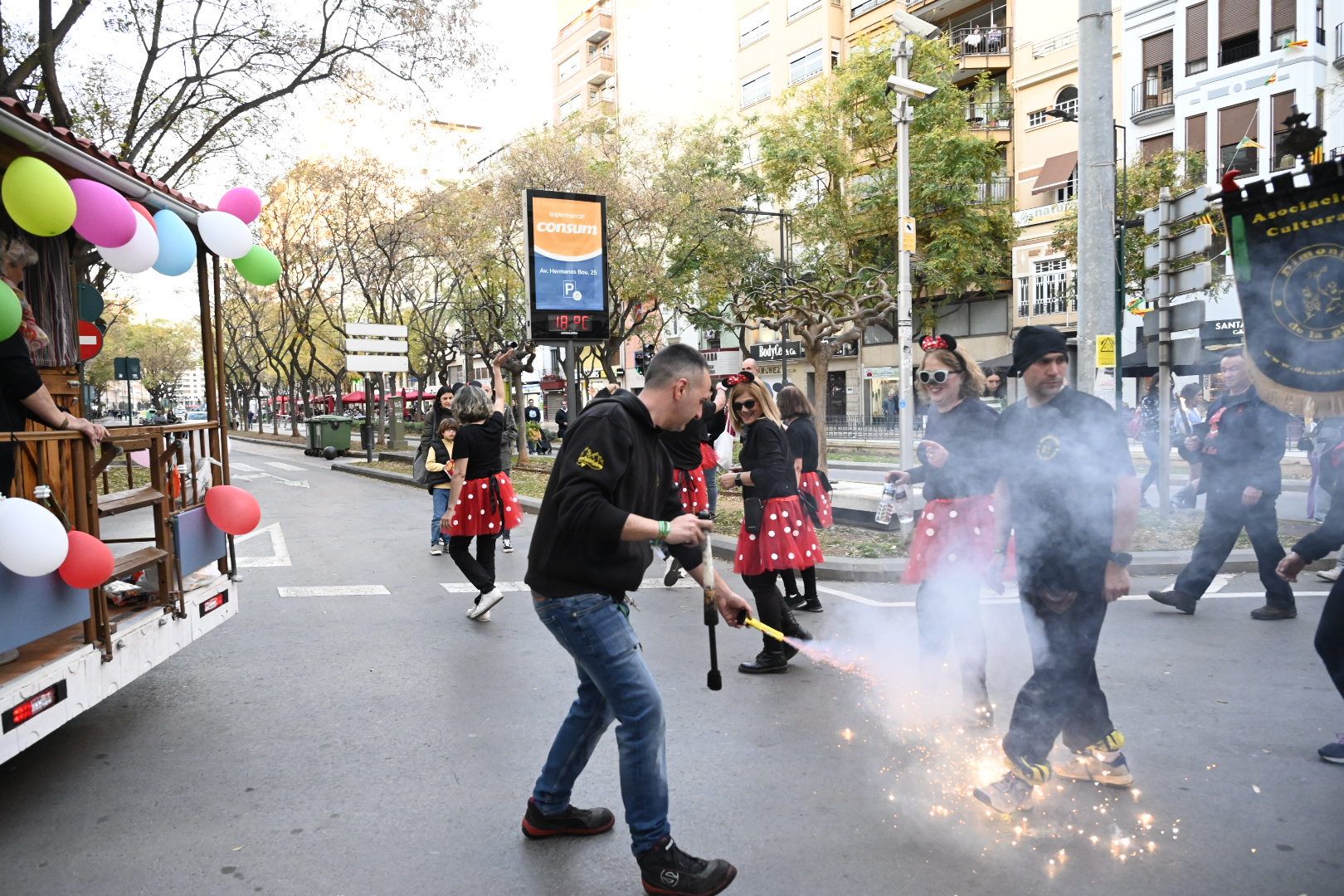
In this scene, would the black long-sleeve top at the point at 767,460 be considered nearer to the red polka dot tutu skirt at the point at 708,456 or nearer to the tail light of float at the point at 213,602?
the red polka dot tutu skirt at the point at 708,456

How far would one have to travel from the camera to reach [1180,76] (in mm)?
26609

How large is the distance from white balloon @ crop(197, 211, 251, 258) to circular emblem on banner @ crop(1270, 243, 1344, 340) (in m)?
5.06

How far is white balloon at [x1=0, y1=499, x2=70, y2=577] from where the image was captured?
312cm

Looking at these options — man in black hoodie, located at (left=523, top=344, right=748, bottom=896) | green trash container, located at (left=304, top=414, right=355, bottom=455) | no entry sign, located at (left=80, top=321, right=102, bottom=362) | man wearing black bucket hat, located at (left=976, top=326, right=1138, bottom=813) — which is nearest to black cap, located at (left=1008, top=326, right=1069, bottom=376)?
man wearing black bucket hat, located at (left=976, top=326, right=1138, bottom=813)

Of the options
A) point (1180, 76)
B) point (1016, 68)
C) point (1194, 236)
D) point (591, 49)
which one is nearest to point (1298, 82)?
point (1180, 76)

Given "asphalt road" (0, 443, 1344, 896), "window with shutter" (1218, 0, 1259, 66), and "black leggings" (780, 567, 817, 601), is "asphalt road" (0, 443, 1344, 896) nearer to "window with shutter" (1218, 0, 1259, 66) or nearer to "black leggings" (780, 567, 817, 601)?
"black leggings" (780, 567, 817, 601)

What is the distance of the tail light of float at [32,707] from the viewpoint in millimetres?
3078

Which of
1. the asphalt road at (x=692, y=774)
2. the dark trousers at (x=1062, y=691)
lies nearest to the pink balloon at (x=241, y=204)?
the asphalt road at (x=692, y=774)

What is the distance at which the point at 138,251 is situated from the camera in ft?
15.0

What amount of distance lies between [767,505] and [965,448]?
1607 mm

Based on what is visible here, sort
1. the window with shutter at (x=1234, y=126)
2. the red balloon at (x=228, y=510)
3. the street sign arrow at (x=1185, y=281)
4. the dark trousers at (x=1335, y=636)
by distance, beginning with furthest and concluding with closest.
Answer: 1. the window with shutter at (x=1234, y=126)
2. the street sign arrow at (x=1185, y=281)
3. the red balloon at (x=228, y=510)
4. the dark trousers at (x=1335, y=636)

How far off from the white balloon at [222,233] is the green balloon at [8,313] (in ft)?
4.04

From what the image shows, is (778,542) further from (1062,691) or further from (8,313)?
(8,313)

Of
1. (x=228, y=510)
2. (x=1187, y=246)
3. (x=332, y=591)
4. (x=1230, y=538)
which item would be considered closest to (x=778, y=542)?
(x=228, y=510)
